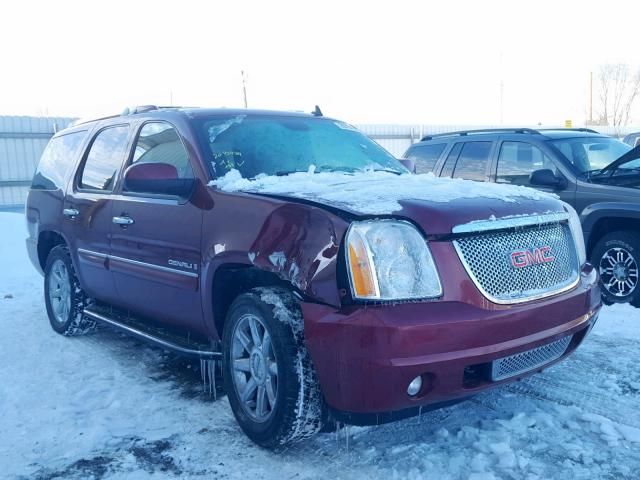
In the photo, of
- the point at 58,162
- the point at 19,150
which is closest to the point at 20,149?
the point at 19,150

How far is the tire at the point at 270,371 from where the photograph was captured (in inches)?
115

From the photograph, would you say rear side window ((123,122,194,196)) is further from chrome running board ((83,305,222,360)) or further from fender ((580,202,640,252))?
fender ((580,202,640,252))

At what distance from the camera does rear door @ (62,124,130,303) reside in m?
4.58

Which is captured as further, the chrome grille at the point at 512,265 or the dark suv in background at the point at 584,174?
the dark suv in background at the point at 584,174

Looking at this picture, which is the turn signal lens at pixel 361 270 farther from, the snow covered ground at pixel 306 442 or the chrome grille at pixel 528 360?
the snow covered ground at pixel 306 442

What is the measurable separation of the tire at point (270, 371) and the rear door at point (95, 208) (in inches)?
64.6

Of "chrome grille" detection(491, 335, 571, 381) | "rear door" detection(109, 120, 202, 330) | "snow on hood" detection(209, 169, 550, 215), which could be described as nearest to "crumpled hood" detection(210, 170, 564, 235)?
"snow on hood" detection(209, 169, 550, 215)

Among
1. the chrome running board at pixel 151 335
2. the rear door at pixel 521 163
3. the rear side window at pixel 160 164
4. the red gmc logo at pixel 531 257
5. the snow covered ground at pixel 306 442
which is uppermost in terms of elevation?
the rear side window at pixel 160 164

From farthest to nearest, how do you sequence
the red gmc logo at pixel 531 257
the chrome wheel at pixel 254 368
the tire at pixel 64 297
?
the tire at pixel 64 297 → the chrome wheel at pixel 254 368 → the red gmc logo at pixel 531 257

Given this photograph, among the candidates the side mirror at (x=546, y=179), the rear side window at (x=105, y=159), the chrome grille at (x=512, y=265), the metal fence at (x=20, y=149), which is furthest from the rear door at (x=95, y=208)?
the metal fence at (x=20, y=149)

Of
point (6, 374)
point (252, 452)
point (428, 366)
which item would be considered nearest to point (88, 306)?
point (6, 374)

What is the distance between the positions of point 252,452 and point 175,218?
57.0 inches

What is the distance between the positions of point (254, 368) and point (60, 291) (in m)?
3.06

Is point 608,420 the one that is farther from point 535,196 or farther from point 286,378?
point 286,378
